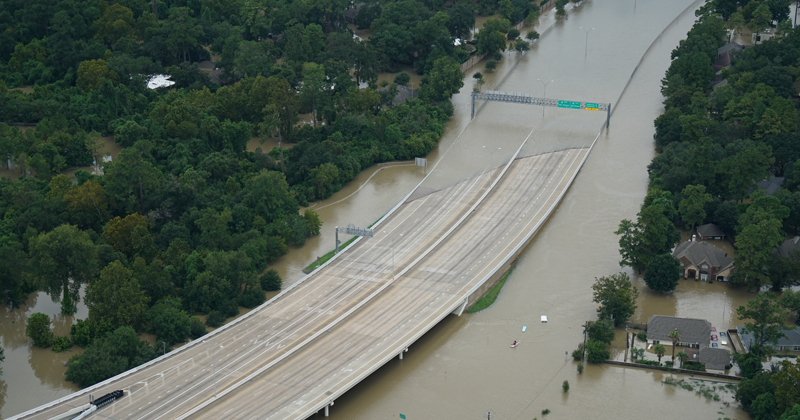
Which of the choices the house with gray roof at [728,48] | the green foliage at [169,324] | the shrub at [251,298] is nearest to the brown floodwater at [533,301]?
the shrub at [251,298]

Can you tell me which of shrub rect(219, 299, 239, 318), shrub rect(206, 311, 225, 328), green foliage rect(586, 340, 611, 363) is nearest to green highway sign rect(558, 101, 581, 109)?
green foliage rect(586, 340, 611, 363)

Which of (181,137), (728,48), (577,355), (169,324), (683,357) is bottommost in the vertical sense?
(577,355)

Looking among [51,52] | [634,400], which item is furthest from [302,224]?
[51,52]

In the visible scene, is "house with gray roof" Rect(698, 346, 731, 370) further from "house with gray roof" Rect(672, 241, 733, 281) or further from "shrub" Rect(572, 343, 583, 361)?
"house with gray roof" Rect(672, 241, 733, 281)

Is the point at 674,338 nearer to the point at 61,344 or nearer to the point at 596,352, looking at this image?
the point at 596,352

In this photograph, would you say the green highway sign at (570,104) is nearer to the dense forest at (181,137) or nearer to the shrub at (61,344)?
the dense forest at (181,137)

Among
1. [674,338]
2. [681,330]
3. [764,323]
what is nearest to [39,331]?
[674,338]
